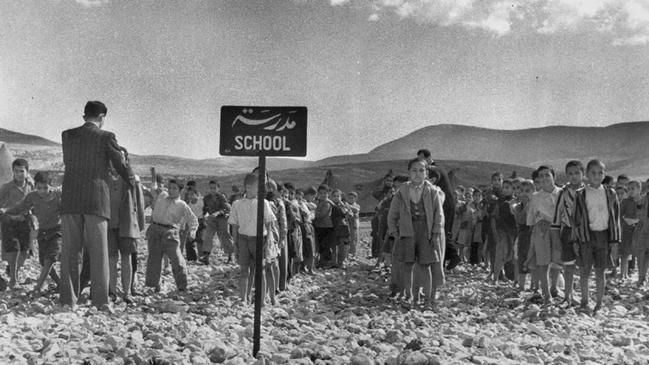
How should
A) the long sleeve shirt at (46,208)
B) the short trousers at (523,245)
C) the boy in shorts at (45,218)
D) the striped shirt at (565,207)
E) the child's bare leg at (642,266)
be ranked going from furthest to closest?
the child's bare leg at (642,266), the short trousers at (523,245), the long sleeve shirt at (46,208), the boy in shorts at (45,218), the striped shirt at (565,207)

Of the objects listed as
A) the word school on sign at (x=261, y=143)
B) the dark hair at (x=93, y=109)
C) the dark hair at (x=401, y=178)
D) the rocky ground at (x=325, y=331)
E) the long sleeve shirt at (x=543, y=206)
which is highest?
the dark hair at (x=93, y=109)

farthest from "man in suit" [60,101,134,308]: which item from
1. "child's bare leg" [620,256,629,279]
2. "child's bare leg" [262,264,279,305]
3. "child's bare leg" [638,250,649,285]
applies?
"child's bare leg" [620,256,629,279]

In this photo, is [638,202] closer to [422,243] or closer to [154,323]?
[422,243]

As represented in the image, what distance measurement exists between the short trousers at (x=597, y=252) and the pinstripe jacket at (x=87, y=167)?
231 inches

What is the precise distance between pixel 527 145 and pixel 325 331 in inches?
5122

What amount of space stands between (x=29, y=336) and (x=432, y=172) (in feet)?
19.4

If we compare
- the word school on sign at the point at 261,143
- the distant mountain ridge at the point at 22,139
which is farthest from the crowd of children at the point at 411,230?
the distant mountain ridge at the point at 22,139

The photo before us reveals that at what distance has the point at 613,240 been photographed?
7.75 m

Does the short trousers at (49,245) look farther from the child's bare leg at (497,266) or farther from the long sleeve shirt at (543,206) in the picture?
the child's bare leg at (497,266)

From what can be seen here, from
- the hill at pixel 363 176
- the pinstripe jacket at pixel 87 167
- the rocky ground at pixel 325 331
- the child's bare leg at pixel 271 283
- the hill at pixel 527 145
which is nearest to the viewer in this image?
the rocky ground at pixel 325 331

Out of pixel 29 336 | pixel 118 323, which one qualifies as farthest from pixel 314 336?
pixel 29 336

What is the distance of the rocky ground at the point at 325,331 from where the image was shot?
16.3 feet

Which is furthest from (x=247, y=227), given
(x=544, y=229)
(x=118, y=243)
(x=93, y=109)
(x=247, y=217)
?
(x=544, y=229)

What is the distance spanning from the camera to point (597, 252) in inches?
309
